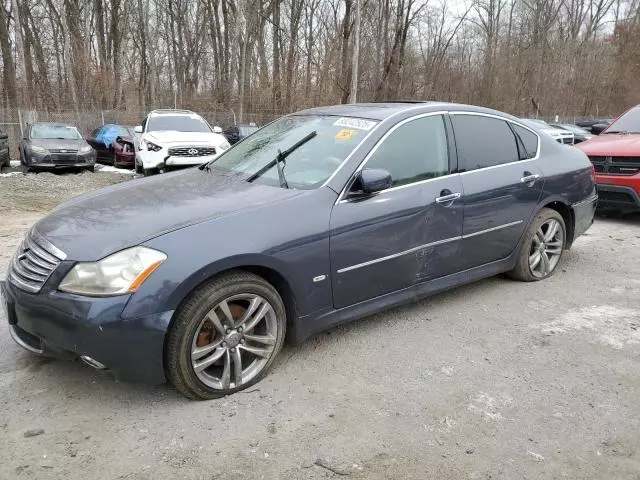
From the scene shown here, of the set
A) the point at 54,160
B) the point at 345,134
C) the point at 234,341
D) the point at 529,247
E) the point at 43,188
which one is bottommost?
the point at 43,188

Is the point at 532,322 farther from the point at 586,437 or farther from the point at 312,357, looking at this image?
the point at 312,357

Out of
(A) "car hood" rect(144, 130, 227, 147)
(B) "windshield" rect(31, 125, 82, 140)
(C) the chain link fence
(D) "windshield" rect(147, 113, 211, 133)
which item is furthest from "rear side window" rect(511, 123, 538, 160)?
(C) the chain link fence

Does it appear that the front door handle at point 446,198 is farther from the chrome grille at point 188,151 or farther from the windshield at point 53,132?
the windshield at point 53,132

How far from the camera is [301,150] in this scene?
3719 millimetres

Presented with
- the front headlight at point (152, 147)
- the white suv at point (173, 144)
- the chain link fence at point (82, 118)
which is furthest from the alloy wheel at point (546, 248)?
the chain link fence at point (82, 118)

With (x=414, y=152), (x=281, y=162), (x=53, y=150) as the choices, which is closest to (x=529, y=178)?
(x=414, y=152)

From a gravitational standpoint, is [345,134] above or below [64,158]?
above

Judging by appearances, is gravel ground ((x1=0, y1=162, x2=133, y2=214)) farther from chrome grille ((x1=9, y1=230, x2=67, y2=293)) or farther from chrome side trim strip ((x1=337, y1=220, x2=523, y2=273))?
chrome side trim strip ((x1=337, y1=220, x2=523, y2=273))

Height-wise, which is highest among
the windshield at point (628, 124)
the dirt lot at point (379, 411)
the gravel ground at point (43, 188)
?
the windshield at point (628, 124)

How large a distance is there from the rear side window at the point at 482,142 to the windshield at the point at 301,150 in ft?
2.75

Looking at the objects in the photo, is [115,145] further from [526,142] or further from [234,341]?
[234,341]

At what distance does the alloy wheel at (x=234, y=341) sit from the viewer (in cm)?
285

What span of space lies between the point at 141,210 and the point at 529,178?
323 centimetres

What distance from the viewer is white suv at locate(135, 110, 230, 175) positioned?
1048 cm
